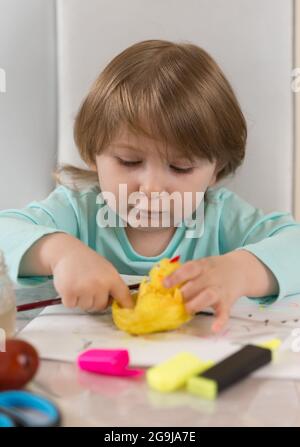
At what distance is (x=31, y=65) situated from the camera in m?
1.02

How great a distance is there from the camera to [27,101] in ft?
3.34

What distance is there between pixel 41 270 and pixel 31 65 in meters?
0.46

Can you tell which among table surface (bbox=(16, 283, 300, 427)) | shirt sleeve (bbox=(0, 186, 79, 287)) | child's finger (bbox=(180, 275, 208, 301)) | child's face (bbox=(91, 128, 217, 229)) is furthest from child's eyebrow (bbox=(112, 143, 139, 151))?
table surface (bbox=(16, 283, 300, 427))

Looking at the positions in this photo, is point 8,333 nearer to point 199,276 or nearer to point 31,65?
point 199,276

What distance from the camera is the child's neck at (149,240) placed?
90 cm

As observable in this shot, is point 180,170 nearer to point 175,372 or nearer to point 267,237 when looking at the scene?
point 267,237

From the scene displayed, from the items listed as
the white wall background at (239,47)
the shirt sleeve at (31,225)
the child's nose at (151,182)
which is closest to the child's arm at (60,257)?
the shirt sleeve at (31,225)

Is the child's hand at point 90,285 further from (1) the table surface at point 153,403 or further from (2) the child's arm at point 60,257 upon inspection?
(1) the table surface at point 153,403

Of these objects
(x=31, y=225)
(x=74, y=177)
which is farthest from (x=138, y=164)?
(x=74, y=177)

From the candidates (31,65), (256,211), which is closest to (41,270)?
(256,211)

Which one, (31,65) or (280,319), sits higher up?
(31,65)

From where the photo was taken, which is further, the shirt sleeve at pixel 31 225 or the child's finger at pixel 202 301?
the shirt sleeve at pixel 31 225

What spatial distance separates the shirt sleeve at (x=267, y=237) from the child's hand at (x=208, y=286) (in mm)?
79

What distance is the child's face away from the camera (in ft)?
2.45
